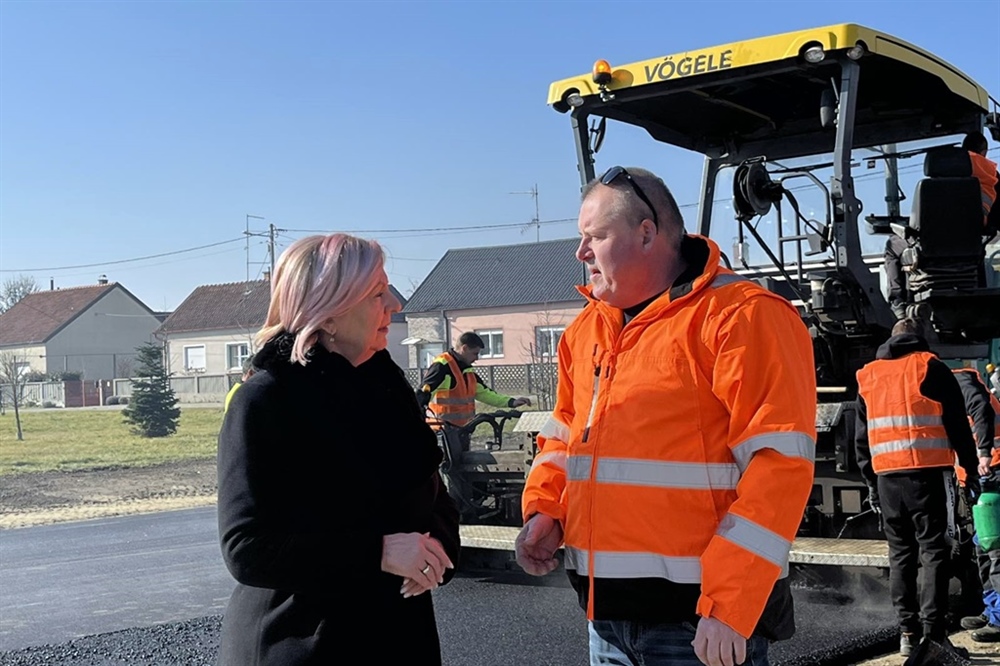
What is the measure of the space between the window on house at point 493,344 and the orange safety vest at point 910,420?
130 feet

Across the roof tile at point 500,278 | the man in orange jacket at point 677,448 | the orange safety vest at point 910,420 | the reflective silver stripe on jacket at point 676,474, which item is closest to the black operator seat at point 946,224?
the orange safety vest at point 910,420

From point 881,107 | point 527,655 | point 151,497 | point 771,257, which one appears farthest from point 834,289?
point 151,497

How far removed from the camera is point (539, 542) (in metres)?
2.94

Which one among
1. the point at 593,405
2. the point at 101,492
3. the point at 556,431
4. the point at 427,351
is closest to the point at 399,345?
the point at 427,351

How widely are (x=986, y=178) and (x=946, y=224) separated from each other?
31cm

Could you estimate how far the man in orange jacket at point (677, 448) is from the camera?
2480 millimetres

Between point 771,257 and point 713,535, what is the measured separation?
13.2 ft

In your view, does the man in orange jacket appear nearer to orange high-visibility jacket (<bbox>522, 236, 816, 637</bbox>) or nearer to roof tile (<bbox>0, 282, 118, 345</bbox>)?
orange high-visibility jacket (<bbox>522, 236, 816, 637</bbox>)

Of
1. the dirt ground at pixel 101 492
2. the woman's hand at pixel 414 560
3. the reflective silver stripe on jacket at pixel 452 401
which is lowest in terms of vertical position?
the dirt ground at pixel 101 492

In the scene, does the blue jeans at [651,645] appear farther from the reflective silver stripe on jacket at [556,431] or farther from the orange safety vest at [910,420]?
the orange safety vest at [910,420]

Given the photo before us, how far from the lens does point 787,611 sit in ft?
8.78

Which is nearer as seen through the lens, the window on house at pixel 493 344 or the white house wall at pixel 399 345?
the window on house at pixel 493 344

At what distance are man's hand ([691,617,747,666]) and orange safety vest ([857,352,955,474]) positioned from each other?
3.47 m

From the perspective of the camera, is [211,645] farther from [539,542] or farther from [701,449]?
[701,449]
